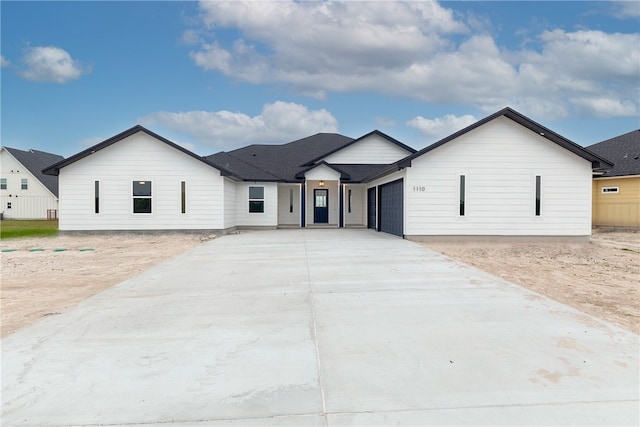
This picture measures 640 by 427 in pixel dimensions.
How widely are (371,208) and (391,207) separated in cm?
485

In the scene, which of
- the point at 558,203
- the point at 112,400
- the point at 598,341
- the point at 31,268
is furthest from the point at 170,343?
the point at 558,203

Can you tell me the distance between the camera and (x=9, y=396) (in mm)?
3295

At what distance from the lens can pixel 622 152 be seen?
80.8 ft

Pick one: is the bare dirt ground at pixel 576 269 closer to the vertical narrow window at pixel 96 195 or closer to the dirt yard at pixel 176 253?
the dirt yard at pixel 176 253

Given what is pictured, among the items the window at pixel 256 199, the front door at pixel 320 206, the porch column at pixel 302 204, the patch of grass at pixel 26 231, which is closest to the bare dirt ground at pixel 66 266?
the patch of grass at pixel 26 231

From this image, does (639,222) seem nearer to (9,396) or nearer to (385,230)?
(385,230)

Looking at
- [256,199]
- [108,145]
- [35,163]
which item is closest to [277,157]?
[256,199]

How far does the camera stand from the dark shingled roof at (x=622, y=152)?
2225 cm

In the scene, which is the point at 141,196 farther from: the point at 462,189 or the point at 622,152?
the point at 622,152

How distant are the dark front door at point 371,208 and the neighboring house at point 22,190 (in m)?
31.6

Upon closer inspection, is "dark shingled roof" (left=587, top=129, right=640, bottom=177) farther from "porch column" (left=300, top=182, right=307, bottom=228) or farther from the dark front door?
"porch column" (left=300, top=182, right=307, bottom=228)

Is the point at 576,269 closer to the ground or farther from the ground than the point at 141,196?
closer to the ground

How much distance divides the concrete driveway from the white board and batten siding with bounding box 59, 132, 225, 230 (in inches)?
483

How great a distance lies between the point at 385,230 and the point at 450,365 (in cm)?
1684
